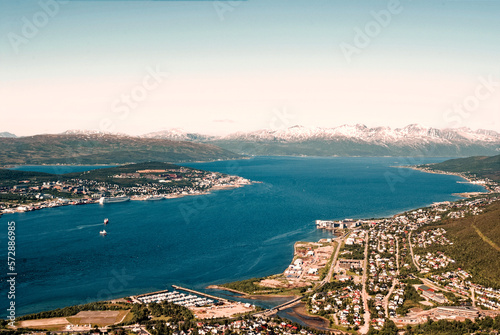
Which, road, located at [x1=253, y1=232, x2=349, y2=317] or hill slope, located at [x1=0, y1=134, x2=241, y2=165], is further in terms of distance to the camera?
hill slope, located at [x1=0, y1=134, x2=241, y2=165]

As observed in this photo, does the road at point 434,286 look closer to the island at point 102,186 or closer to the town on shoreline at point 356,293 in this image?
the town on shoreline at point 356,293

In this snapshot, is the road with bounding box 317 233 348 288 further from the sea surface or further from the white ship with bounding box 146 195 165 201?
the white ship with bounding box 146 195 165 201

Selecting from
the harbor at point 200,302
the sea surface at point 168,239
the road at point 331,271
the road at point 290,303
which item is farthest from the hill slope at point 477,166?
the harbor at point 200,302

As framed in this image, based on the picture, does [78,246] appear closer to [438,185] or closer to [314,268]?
[314,268]

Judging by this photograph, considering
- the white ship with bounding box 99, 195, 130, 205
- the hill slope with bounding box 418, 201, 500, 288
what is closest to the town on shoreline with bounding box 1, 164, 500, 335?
the hill slope with bounding box 418, 201, 500, 288

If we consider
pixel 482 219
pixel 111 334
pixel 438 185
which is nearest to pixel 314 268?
pixel 111 334
